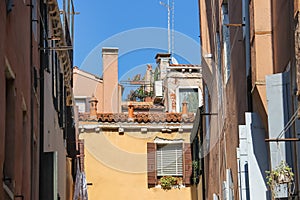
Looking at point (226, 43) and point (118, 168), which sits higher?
point (226, 43)

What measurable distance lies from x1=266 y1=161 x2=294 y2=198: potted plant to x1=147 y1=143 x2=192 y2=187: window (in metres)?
18.9

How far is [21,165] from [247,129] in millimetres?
3346

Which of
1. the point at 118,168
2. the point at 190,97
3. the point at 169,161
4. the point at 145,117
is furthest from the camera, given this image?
the point at 190,97

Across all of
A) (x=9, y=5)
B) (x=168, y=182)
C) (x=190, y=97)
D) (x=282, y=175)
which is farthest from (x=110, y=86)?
(x=282, y=175)

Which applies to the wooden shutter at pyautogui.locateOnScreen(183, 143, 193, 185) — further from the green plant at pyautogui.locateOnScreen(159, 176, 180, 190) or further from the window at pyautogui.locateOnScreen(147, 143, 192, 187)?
the green plant at pyautogui.locateOnScreen(159, 176, 180, 190)

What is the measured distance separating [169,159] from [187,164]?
Answer: 2.25 ft

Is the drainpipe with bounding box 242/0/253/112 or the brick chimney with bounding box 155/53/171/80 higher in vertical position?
the brick chimney with bounding box 155/53/171/80

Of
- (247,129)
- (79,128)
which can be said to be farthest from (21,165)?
(79,128)

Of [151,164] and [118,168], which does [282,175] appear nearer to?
[118,168]

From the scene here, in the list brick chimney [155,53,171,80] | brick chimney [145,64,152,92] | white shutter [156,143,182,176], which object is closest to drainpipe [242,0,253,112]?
white shutter [156,143,182,176]

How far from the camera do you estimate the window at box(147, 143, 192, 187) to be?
29344mm

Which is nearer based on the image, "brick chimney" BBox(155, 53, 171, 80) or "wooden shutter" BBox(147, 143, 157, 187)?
"wooden shutter" BBox(147, 143, 157, 187)

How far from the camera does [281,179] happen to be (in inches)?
403

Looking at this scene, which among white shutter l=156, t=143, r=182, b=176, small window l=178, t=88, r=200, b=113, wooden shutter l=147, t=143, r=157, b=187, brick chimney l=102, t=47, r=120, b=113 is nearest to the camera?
wooden shutter l=147, t=143, r=157, b=187
